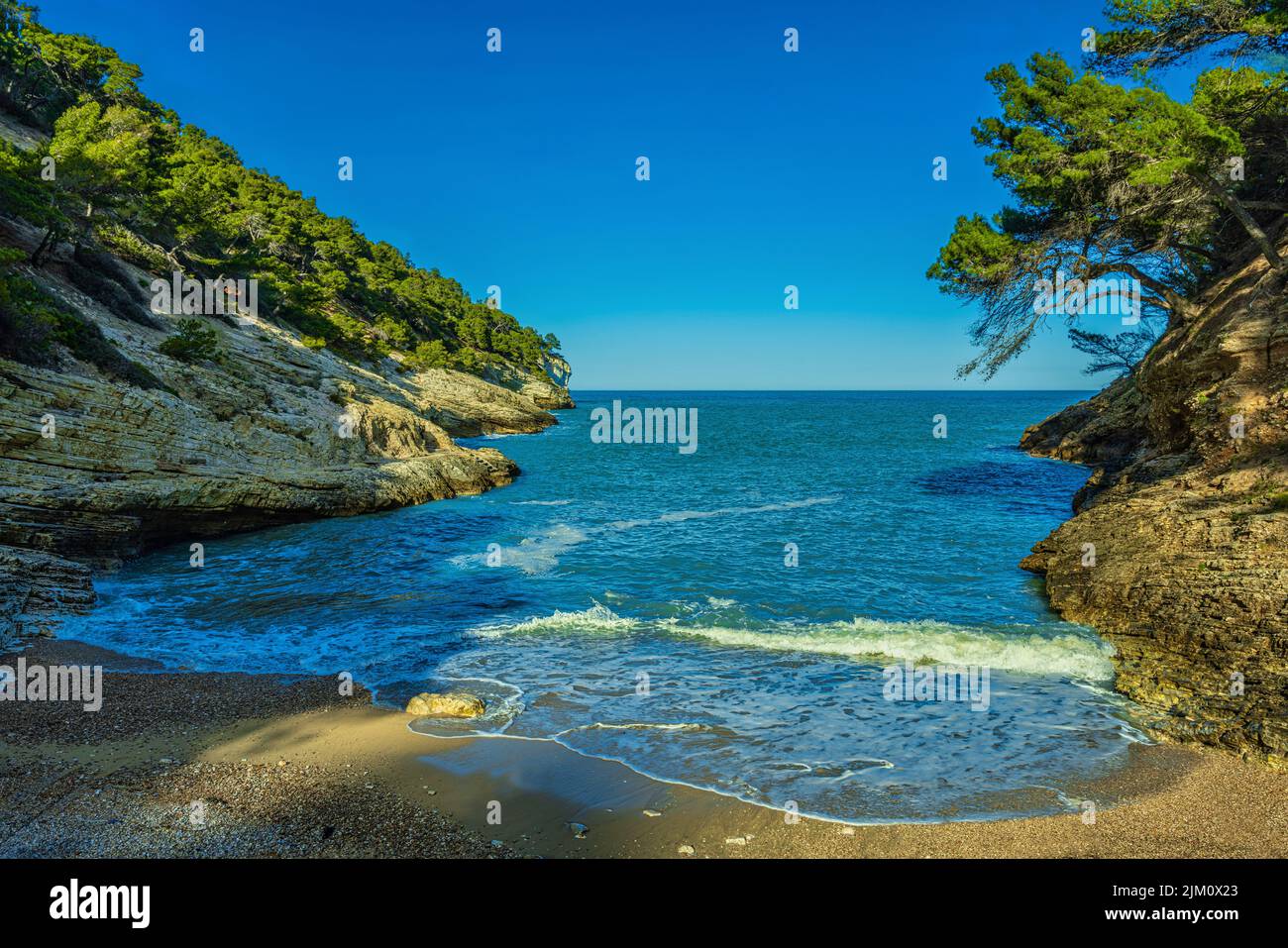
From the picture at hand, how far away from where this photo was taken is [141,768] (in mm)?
8125

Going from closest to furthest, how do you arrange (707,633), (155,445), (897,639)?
1. (897,639)
2. (707,633)
3. (155,445)

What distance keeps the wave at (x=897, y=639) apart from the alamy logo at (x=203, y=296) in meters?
30.0

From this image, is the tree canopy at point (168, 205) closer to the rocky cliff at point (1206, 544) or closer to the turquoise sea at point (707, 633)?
the turquoise sea at point (707, 633)

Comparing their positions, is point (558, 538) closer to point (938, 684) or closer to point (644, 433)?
point (938, 684)

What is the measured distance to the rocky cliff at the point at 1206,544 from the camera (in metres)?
10.2

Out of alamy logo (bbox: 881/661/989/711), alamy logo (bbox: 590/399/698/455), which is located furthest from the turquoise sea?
alamy logo (bbox: 590/399/698/455)

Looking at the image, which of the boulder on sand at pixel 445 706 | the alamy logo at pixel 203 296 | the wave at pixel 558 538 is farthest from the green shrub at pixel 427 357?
the boulder on sand at pixel 445 706

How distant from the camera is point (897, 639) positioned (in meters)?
14.1

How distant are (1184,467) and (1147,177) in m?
7.50

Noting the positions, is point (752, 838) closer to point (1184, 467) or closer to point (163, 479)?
point (1184, 467)

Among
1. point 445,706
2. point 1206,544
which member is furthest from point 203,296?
point 1206,544

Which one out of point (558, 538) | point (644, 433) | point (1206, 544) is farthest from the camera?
point (644, 433)
